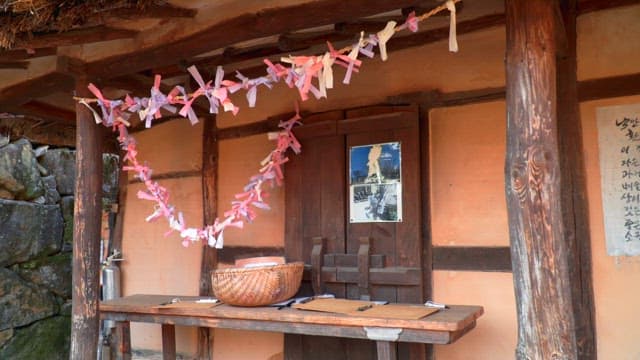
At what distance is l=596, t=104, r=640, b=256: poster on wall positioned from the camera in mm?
2572

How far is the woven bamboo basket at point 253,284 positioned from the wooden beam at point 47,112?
2410 mm

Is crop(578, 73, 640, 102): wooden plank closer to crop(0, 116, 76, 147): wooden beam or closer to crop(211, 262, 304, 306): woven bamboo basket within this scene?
crop(211, 262, 304, 306): woven bamboo basket

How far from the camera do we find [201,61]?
3.55 meters

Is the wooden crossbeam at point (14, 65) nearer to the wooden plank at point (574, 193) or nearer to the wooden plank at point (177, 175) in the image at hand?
the wooden plank at point (177, 175)

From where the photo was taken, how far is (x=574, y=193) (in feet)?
8.76

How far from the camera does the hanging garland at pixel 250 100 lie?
85.4 inches

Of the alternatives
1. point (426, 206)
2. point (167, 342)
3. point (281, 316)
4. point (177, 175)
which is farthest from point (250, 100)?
point (177, 175)

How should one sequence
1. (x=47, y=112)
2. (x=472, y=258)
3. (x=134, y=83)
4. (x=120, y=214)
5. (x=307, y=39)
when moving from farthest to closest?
(x=120, y=214)
(x=47, y=112)
(x=134, y=83)
(x=307, y=39)
(x=472, y=258)

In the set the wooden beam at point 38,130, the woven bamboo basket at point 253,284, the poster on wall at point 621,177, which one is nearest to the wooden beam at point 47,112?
the wooden beam at point 38,130

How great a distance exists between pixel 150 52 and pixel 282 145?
999 millimetres

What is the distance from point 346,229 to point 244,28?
1382mm

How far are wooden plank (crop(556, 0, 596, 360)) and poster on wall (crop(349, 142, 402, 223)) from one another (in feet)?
2.99

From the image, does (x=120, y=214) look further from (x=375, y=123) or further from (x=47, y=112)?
(x=375, y=123)

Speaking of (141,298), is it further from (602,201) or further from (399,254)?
(602,201)
